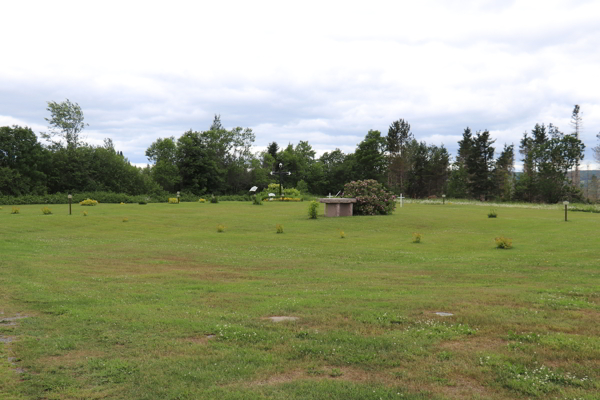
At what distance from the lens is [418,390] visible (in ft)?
14.5

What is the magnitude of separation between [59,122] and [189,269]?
6476cm

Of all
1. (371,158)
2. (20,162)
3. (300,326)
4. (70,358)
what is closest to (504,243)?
(300,326)

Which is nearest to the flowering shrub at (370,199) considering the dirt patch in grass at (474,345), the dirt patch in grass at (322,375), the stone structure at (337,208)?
the stone structure at (337,208)

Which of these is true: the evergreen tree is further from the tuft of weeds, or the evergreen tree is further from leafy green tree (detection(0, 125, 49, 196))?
the tuft of weeds

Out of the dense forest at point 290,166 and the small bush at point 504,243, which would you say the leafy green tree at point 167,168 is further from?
the small bush at point 504,243

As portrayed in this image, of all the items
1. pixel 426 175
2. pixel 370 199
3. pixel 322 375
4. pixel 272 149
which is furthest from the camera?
pixel 272 149

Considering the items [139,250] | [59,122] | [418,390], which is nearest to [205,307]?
[418,390]

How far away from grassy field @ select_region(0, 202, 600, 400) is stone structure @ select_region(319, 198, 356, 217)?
53.6 feet

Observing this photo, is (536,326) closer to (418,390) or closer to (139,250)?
(418,390)

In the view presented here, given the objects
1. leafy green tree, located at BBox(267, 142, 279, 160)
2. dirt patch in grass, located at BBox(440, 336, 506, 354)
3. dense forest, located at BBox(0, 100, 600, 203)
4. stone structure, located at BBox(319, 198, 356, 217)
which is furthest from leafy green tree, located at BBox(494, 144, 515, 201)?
dirt patch in grass, located at BBox(440, 336, 506, 354)

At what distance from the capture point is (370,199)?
1319 inches

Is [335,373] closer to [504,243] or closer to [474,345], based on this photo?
[474,345]

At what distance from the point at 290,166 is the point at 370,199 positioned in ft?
182

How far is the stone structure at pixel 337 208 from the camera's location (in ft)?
108
